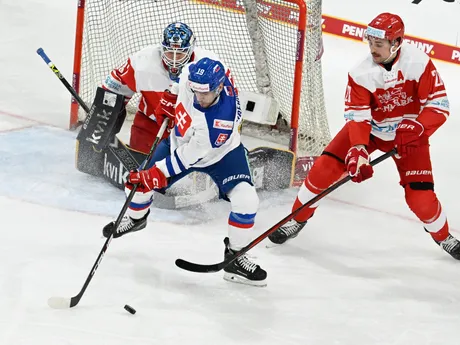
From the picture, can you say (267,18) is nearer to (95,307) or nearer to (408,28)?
(408,28)

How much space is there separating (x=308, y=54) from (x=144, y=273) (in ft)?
6.44

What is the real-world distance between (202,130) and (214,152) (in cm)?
16

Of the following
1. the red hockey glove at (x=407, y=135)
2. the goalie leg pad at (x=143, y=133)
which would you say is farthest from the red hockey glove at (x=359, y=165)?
the goalie leg pad at (x=143, y=133)

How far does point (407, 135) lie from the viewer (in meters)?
3.69

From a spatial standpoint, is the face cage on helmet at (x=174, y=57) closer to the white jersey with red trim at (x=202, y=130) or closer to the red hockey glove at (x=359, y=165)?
the white jersey with red trim at (x=202, y=130)

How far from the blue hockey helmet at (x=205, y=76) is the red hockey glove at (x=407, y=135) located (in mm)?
854

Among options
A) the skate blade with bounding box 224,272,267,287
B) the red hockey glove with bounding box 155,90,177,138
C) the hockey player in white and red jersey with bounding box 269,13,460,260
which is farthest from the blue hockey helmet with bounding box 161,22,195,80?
the skate blade with bounding box 224,272,267,287

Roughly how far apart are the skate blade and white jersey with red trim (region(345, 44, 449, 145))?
0.74 meters

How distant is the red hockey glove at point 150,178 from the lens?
11.6ft

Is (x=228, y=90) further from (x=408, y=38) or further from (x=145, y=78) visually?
(x=408, y=38)

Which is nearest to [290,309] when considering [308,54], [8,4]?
[308,54]

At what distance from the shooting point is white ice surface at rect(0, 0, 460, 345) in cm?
326

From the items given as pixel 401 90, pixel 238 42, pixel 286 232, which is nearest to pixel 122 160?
pixel 286 232

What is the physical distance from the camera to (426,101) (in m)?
3.79
